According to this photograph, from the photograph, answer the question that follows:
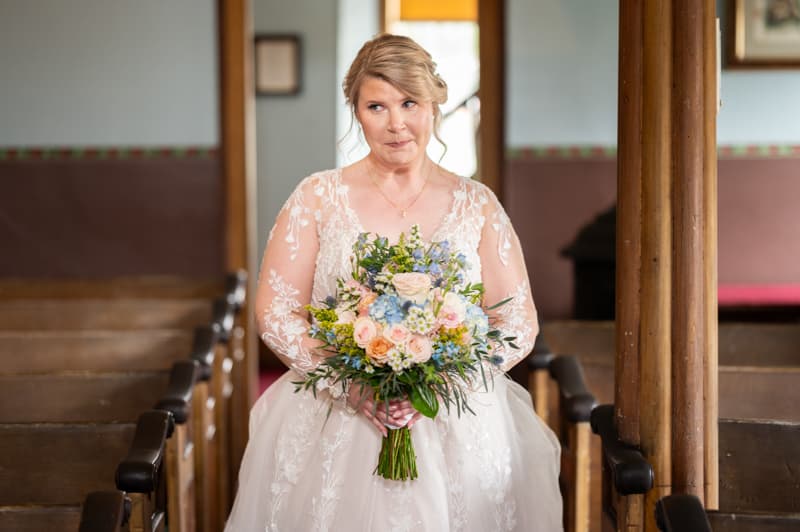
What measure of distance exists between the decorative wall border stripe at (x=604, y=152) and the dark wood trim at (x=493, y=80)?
0.11 meters

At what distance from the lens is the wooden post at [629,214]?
8.03 ft

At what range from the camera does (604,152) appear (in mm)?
5906

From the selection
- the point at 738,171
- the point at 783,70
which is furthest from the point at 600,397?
the point at 783,70

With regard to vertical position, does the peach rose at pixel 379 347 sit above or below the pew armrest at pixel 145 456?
above

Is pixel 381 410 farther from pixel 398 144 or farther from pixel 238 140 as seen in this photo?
pixel 238 140

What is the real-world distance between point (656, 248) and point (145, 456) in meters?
1.41

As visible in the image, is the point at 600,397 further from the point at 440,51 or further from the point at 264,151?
the point at 440,51

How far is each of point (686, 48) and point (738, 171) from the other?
375cm

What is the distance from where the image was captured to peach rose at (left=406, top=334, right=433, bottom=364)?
209 centimetres

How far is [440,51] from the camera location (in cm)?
972

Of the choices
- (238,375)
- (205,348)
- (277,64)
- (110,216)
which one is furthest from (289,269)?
(277,64)

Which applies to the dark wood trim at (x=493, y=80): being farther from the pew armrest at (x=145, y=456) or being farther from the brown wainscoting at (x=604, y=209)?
the pew armrest at (x=145, y=456)

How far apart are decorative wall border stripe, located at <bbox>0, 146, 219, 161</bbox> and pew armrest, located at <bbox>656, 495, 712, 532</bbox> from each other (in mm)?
4502

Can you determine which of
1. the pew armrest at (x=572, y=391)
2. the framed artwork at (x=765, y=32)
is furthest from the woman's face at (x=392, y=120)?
the framed artwork at (x=765, y=32)
